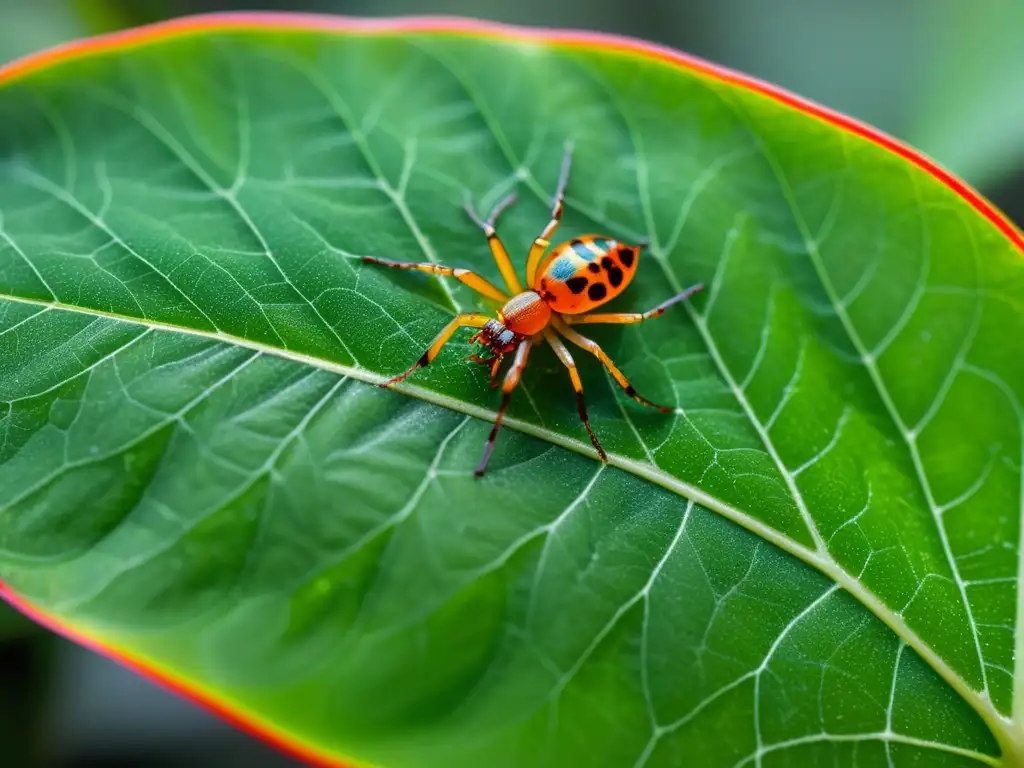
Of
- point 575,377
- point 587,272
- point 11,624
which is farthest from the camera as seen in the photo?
point 11,624

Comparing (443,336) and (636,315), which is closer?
(443,336)

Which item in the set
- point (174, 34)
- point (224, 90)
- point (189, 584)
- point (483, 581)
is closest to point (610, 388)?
point (483, 581)

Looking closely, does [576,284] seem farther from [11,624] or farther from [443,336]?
[11,624]

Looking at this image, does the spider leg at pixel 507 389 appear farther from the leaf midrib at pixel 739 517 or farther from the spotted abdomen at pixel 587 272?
the spotted abdomen at pixel 587 272

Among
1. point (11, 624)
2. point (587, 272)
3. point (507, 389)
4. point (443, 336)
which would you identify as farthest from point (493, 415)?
point (11, 624)

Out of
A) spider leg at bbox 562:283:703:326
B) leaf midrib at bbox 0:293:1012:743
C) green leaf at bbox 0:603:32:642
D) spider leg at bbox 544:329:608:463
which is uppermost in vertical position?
spider leg at bbox 562:283:703:326

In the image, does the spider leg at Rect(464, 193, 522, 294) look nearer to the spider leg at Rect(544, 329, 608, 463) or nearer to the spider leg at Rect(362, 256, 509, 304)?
the spider leg at Rect(362, 256, 509, 304)

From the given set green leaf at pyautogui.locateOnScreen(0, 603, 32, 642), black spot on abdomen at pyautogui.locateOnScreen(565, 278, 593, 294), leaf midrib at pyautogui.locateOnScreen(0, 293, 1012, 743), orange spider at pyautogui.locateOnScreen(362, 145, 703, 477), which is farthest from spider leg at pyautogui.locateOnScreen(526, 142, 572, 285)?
green leaf at pyautogui.locateOnScreen(0, 603, 32, 642)
